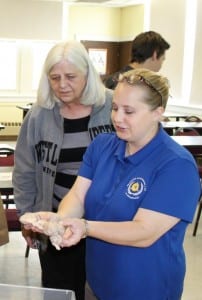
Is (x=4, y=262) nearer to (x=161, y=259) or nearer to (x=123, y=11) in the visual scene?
(x=161, y=259)

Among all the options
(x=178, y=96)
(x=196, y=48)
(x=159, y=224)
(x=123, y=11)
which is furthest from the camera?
(x=123, y=11)

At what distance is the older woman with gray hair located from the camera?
2035mm

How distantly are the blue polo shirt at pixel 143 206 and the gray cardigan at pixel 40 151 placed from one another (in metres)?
0.43

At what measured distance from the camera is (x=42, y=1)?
10.7m

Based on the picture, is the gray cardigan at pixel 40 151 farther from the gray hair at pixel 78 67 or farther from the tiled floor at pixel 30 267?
the tiled floor at pixel 30 267

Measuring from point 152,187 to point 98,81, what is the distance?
0.72m

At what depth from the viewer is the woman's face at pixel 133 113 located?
1.52 meters

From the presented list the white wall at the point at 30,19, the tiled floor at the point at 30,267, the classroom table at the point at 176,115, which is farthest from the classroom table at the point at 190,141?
the white wall at the point at 30,19

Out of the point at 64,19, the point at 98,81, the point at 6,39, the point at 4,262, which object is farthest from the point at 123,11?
the point at 98,81

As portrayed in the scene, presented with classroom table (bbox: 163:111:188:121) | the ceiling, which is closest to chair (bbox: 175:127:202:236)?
classroom table (bbox: 163:111:188:121)

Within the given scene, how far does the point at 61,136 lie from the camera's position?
207 centimetres

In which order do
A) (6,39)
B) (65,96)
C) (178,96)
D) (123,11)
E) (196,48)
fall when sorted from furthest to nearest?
(123,11) → (6,39) → (178,96) → (196,48) → (65,96)

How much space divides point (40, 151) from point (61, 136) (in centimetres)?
12

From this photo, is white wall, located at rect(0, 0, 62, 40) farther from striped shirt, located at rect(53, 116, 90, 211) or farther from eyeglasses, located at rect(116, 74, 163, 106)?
eyeglasses, located at rect(116, 74, 163, 106)
